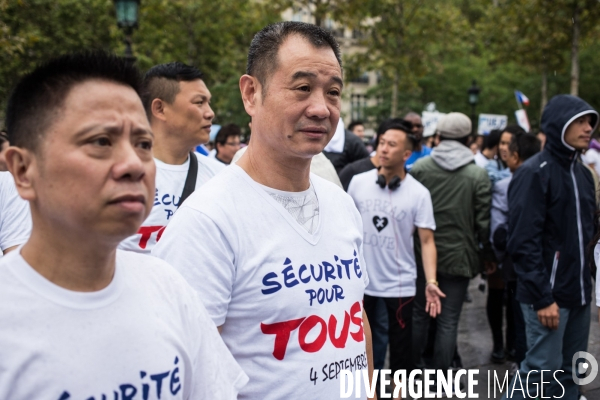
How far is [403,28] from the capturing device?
2205 cm

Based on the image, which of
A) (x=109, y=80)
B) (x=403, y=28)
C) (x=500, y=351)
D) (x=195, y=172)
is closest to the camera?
(x=109, y=80)

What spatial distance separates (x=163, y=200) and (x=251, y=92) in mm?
1329

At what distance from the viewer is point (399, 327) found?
466 centimetres

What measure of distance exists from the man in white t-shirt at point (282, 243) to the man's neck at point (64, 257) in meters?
0.52

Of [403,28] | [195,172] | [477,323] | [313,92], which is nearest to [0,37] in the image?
[195,172]

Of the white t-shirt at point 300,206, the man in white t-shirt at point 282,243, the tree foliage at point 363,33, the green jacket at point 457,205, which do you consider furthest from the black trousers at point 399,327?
the tree foliage at point 363,33

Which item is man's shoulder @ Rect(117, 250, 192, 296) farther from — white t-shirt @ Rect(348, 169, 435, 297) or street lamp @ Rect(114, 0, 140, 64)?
street lamp @ Rect(114, 0, 140, 64)

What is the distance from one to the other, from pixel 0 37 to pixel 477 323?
827 cm

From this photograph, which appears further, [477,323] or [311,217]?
[477,323]

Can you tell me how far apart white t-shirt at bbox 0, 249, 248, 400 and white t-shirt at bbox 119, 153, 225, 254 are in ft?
5.39

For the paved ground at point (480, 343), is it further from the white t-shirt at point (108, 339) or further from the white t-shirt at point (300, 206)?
the white t-shirt at point (108, 339)

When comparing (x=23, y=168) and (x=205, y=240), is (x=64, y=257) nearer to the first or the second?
(x=23, y=168)

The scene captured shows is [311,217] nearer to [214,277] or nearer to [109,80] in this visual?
[214,277]

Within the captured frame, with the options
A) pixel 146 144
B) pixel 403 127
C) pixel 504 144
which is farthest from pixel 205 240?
pixel 504 144
